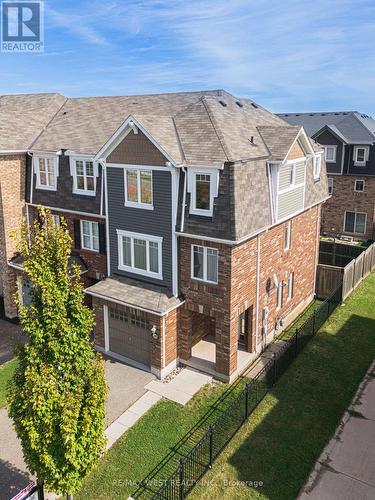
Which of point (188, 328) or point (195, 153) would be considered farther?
point (188, 328)

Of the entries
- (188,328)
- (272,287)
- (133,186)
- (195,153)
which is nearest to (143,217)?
(133,186)

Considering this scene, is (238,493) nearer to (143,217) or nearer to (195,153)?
(143,217)

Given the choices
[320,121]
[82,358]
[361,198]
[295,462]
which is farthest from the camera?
[320,121]

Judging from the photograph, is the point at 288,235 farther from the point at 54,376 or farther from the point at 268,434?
the point at 54,376

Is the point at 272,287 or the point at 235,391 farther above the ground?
the point at 272,287

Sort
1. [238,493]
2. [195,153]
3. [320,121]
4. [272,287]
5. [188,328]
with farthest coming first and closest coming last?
[320,121] → [272,287] → [188,328] → [195,153] → [238,493]

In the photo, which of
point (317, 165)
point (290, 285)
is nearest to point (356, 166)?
point (317, 165)
